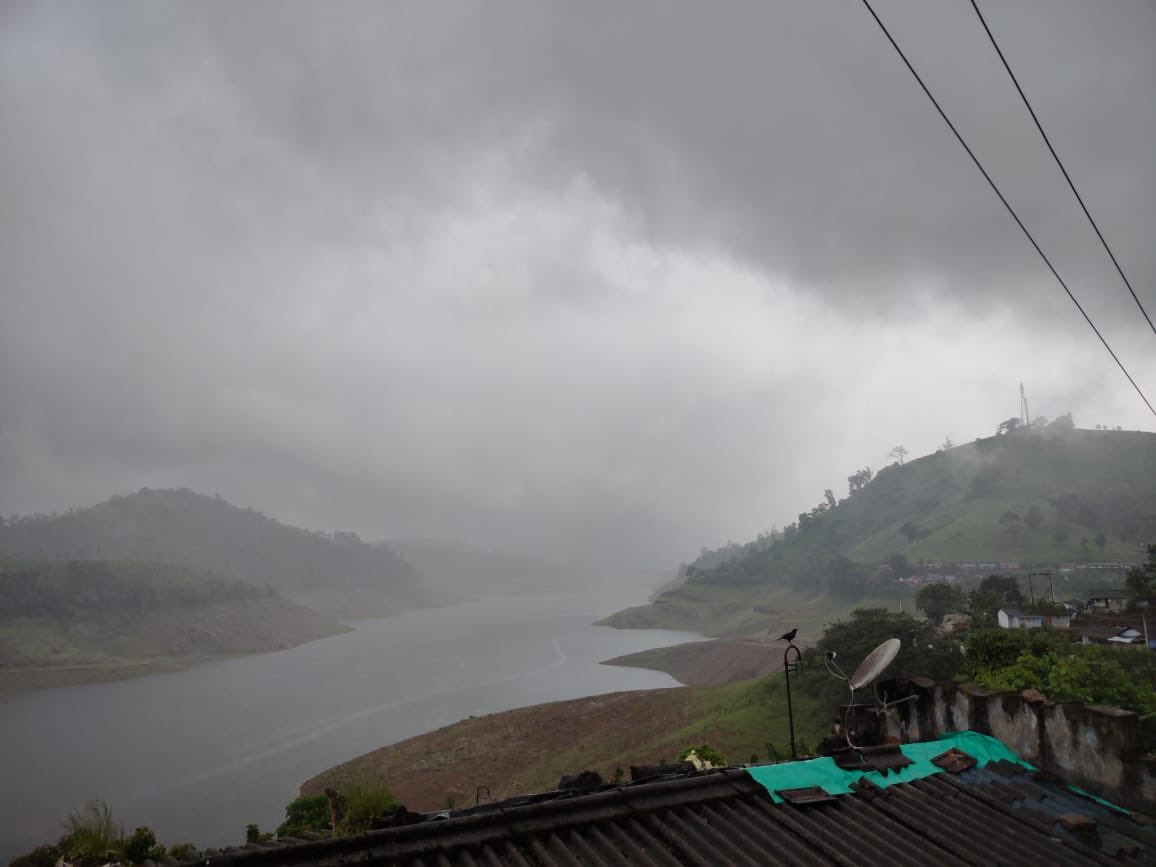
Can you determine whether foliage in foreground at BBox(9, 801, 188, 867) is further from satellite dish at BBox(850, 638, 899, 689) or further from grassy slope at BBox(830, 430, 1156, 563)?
grassy slope at BBox(830, 430, 1156, 563)

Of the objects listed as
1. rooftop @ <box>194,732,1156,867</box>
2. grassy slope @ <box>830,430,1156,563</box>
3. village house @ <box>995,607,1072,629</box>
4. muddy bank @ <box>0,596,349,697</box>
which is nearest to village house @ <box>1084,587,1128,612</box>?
village house @ <box>995,607,1072,629</box>

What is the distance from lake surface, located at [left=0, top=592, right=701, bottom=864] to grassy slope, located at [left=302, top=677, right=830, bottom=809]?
6620mm

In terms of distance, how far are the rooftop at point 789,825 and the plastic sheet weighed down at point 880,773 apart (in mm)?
18

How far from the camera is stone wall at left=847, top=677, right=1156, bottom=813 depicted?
21.3ft

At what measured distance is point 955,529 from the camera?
12875 cm

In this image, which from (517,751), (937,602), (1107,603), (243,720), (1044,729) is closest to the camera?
(1044,729)

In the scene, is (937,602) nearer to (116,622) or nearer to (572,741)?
(572,741)

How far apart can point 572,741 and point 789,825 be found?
43.5 meters

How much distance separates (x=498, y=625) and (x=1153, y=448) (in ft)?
520

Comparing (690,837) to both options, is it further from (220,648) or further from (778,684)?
(220,648)

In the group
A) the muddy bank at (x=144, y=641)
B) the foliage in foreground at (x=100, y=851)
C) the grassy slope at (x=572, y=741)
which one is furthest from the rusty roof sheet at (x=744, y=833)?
the muddy bank at (x=144, y=641)

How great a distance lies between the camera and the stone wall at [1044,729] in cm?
648

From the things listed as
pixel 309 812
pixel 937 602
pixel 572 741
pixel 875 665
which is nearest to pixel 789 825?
pixel 875 665

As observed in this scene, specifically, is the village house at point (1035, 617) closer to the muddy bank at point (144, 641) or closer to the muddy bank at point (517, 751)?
the muddy bank at point (517, 751)
